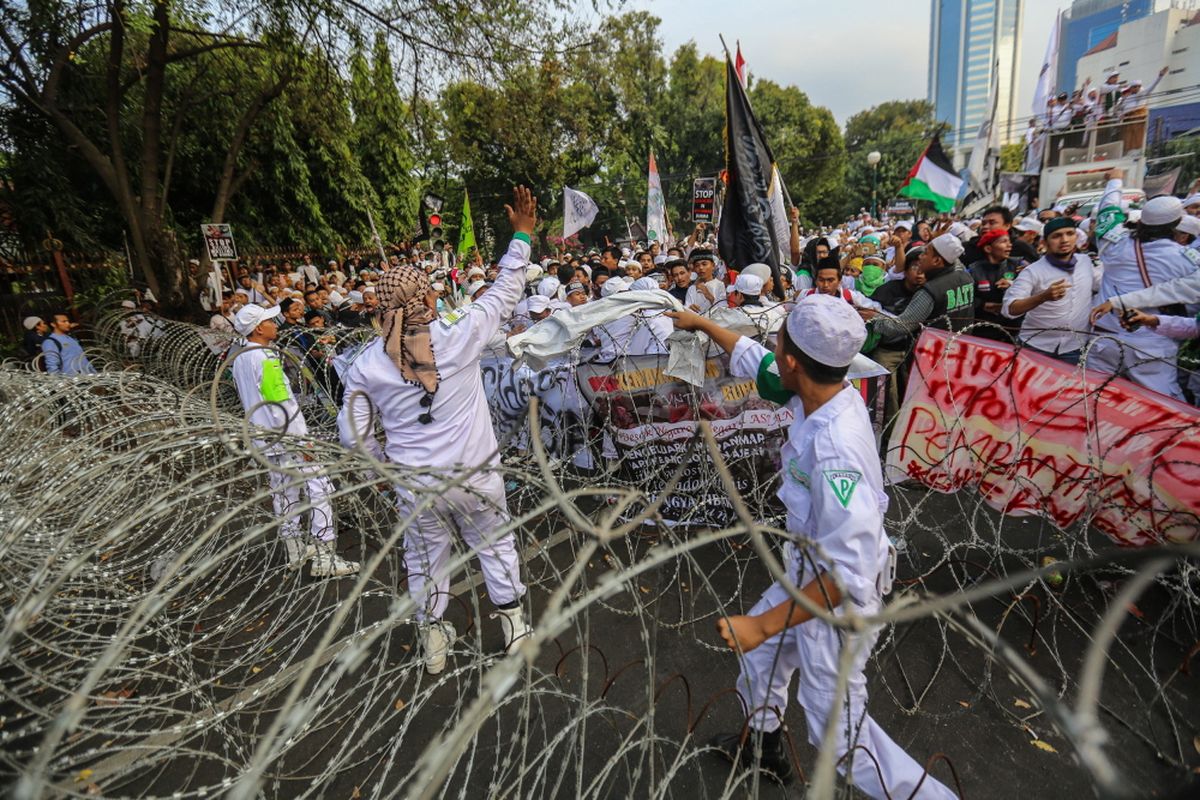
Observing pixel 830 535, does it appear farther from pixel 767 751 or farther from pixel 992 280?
pixel 992 280

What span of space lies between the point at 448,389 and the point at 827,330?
79.1 inches

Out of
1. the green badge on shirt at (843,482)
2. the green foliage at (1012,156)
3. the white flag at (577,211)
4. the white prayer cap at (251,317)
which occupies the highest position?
the green foliage at (1012,156)

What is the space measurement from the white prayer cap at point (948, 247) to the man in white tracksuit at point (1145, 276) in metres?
1.19

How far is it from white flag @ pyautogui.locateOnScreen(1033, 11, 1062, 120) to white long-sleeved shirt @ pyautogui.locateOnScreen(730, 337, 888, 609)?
101 feet

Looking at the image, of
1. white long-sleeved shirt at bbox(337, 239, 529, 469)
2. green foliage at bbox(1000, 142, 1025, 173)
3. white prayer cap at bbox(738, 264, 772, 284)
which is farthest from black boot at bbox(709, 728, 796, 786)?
green foliage at bbox(1000, 142, 1025, 173)

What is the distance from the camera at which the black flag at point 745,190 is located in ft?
18.4

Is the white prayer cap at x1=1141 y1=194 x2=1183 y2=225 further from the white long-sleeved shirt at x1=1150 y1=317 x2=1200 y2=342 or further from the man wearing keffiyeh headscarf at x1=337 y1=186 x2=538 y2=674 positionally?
the man wearing keffiyeh headscarf at x1=337 y1=186 x2=538 y2=674

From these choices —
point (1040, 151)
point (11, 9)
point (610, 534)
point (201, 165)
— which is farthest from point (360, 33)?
point (1040, 151)

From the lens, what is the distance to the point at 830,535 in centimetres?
196

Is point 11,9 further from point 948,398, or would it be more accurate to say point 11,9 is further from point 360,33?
point 948,398

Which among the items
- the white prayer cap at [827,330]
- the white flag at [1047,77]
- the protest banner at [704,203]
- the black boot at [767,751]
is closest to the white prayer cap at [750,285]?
the white prayer cap at [827,330]

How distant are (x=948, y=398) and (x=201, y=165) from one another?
1831 cm

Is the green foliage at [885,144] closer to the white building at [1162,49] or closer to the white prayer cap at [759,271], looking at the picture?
the white building at [1162,49]

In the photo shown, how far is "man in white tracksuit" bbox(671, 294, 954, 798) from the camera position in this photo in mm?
1934
